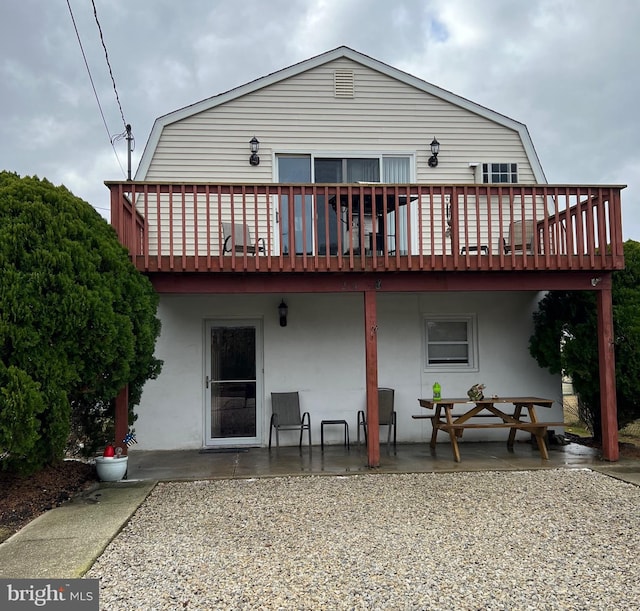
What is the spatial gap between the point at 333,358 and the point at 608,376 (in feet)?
11.5

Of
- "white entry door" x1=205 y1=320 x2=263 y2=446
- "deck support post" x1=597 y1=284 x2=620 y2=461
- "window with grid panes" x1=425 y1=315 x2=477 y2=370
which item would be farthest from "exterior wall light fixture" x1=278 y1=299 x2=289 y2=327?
"deck support post" x1=597 y1=284 x2=620 y2=461

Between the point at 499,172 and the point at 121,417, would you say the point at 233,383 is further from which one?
the point at 499,172

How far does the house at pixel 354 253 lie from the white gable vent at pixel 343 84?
0.07 ft

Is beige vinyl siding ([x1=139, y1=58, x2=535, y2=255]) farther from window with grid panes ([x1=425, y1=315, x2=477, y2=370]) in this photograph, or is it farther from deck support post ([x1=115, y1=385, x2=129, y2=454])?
deck support post ([x1=115, y1=385, x2=129, y2=454])

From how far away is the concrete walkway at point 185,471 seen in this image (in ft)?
11.9

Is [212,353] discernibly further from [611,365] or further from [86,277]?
[611,365]

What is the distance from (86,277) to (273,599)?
3.22 meters

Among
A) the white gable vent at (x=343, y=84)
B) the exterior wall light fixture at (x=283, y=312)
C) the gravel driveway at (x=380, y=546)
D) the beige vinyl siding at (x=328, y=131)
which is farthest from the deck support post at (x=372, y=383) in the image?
the white gable vent at (x=343, y=84)

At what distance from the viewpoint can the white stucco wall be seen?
785 cm

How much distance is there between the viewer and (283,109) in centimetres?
869

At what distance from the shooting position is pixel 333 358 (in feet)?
26.7

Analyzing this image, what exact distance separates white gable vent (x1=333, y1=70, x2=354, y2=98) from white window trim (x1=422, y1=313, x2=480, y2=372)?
3.65 metres

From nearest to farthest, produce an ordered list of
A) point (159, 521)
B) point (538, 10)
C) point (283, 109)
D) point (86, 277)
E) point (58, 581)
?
point (58, 581) < point (159, 521) < point (86, 277) < point (283, 109) < point (538, 10)

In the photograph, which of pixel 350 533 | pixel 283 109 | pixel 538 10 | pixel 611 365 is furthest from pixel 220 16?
pixel 350 533
